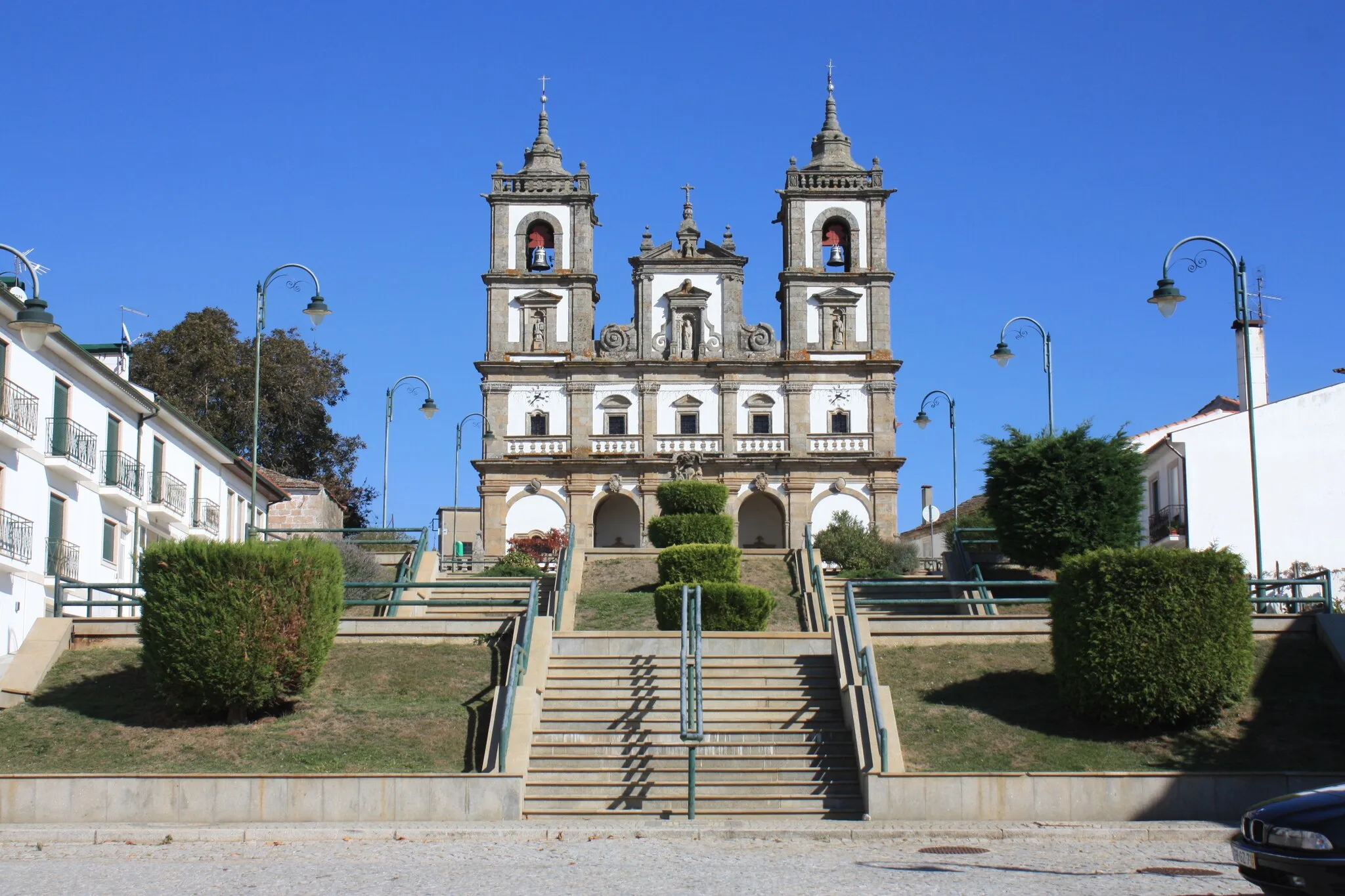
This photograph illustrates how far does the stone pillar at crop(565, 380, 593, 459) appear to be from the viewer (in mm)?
62312

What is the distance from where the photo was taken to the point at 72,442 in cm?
3312

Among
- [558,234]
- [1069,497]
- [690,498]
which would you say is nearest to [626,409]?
[558,234]

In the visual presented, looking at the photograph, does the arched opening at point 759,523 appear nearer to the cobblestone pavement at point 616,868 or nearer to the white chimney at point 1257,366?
the white chimney at point 1257,366

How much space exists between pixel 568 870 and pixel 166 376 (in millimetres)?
52954

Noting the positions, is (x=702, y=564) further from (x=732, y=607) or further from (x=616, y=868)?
(x=616, y=868)

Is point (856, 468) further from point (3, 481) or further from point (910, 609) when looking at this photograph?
point (3, 481)

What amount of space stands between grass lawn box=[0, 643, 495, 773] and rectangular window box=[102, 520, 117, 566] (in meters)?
9.26

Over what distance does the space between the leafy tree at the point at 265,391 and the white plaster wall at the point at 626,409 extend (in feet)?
39.1

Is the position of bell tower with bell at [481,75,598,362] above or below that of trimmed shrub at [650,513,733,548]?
above

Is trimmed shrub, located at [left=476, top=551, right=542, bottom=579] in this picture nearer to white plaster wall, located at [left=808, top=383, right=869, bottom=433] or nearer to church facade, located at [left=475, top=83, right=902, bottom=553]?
church facade, located at [left=475, top=83, right=902, bottom=553]

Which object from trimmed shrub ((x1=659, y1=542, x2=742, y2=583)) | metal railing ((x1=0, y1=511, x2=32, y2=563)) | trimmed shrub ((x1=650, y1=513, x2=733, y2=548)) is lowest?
trimmed shrub ((x1=659, y1=542, x2=742, y2=583))

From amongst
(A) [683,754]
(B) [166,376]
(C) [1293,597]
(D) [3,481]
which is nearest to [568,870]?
(A) [683,754]

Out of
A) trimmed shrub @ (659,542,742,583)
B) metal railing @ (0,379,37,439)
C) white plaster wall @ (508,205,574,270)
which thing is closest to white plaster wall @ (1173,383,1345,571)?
trimmed shrub @ (659,542,742,583)

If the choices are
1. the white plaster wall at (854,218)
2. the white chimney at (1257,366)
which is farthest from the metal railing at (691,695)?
the white plaster wall at (854,218)
